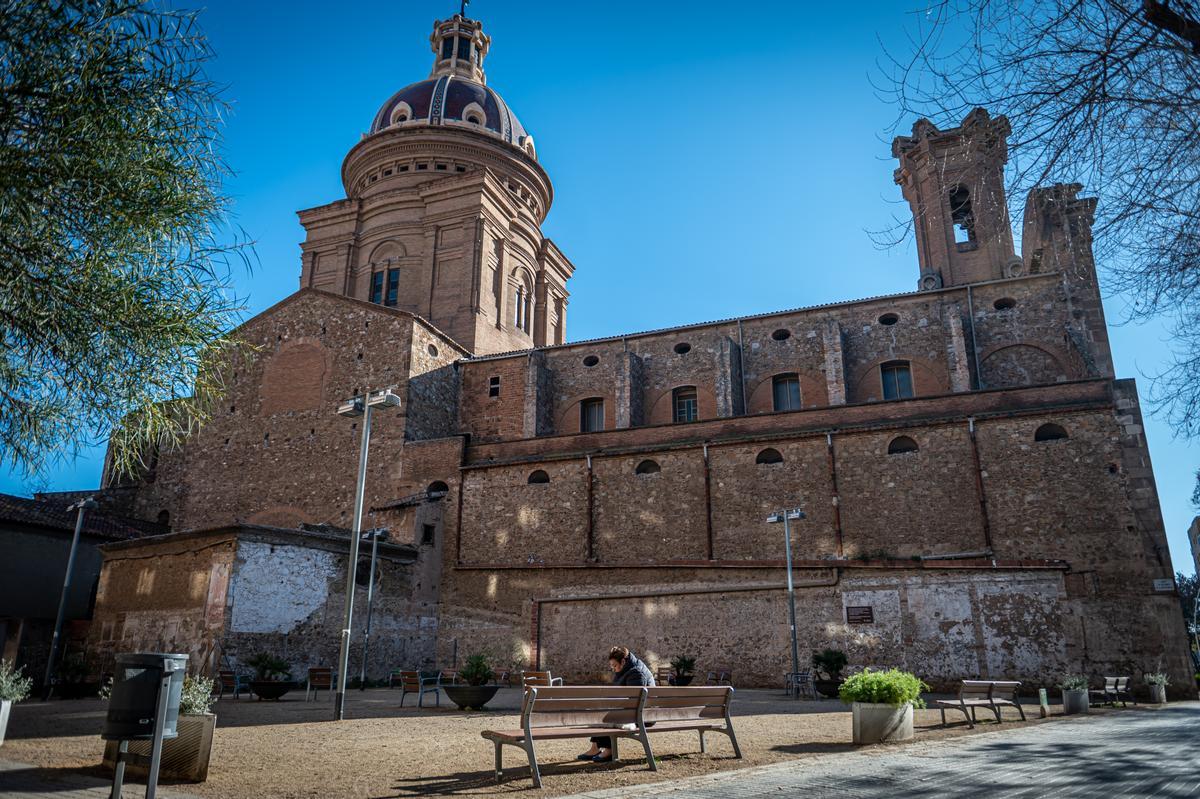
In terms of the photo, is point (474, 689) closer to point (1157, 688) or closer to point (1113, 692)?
point (1113, 692)

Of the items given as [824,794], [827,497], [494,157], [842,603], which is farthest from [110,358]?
[494,157]

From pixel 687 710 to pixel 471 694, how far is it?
6.40m

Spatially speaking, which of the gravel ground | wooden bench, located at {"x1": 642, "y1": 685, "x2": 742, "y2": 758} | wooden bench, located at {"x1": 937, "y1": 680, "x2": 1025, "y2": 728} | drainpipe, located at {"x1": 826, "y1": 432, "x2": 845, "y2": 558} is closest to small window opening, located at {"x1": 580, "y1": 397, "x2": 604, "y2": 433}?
drainpipe, located at {"x1": 826, "y1": 432, "x2": 845, "y2": 558}

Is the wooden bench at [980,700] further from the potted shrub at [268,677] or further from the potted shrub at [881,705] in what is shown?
the potted shrub at [268,677]

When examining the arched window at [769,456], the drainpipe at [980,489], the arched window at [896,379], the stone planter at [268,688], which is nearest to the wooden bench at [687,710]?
the stone planter at [268,688]

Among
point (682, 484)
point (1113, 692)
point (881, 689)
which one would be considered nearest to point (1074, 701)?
point (1113, 692)

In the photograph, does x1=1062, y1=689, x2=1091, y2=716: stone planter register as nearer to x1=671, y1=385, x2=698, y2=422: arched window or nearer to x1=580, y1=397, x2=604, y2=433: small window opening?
x1=671, y1=385, x2=698, y2=422: arched window

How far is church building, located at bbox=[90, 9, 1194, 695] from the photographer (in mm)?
19562

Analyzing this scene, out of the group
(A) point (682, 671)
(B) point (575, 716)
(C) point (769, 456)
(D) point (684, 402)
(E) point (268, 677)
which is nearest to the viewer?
(B) point (575, 716)

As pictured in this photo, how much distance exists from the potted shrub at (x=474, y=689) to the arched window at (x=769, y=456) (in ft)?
41.5

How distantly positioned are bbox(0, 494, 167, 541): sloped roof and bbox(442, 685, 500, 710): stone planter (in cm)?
1920

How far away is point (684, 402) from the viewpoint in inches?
1244

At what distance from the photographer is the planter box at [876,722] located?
9.53m

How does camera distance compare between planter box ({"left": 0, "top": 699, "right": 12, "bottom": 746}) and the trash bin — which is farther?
planter box ({"left": 0, "top": 699, "right": 12, "bottom": 746})
